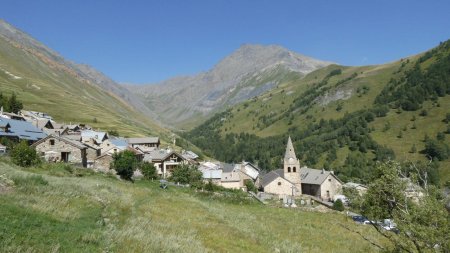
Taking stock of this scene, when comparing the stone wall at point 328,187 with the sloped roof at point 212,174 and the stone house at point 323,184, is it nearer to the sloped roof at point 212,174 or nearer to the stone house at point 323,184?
the stone house at point 323,184

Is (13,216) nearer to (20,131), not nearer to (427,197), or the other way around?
(427,197)

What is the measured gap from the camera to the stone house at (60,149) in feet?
235

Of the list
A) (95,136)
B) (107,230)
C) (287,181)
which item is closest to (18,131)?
(95,136)

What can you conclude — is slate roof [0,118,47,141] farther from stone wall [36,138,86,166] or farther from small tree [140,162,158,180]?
small tree [140,162,158,180]

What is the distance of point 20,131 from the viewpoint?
78812mm

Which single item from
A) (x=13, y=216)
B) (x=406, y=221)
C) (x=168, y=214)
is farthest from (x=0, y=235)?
(x=168, y=214)

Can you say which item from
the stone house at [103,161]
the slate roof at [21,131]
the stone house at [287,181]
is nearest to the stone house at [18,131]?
the slate roof at [21,131]

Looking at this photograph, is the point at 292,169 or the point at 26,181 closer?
the point at 26,181

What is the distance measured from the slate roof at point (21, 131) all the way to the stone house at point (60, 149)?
23.8 ft

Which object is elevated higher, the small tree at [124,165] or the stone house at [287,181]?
the small tree at [124,165]

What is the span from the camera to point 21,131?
259ft

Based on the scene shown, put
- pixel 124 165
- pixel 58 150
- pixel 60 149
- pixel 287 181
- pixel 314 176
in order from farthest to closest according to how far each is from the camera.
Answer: pixel 314 176
pixel 287 181
pixel 60 149
pixel 58 150
pixel 124 165

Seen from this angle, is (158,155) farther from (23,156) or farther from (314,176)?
(23,156)

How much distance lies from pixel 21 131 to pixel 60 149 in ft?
41.3
